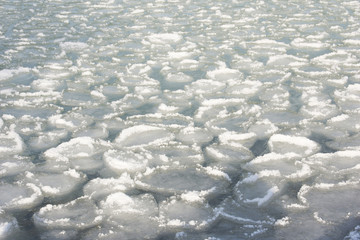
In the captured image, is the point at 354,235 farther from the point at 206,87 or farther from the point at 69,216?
the point at 206,87

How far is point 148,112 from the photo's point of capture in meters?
2.91

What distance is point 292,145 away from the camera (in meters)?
2.38

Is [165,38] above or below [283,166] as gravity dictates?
below

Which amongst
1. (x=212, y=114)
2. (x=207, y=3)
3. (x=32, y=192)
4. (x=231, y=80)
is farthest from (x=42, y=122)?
(x=207, y=3)

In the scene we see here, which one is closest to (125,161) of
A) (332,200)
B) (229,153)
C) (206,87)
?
(229,153)

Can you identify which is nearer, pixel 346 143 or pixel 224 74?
pixel 346 143

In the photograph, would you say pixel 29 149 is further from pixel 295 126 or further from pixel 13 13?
pixel 13 13

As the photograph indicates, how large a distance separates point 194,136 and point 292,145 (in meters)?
0.56

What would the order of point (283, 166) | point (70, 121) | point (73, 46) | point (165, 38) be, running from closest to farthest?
point (283, 166) < point (70, 121) < point (73, 46) < point (165, 38)

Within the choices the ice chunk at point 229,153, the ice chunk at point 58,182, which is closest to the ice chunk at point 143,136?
the ice chunk at point 229,153

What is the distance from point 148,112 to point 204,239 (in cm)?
140

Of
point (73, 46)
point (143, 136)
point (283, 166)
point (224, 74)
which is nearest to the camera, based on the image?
point (283, 166)

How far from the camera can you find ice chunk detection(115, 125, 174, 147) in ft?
8.13

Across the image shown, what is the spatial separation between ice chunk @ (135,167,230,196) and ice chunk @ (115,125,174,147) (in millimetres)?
338
